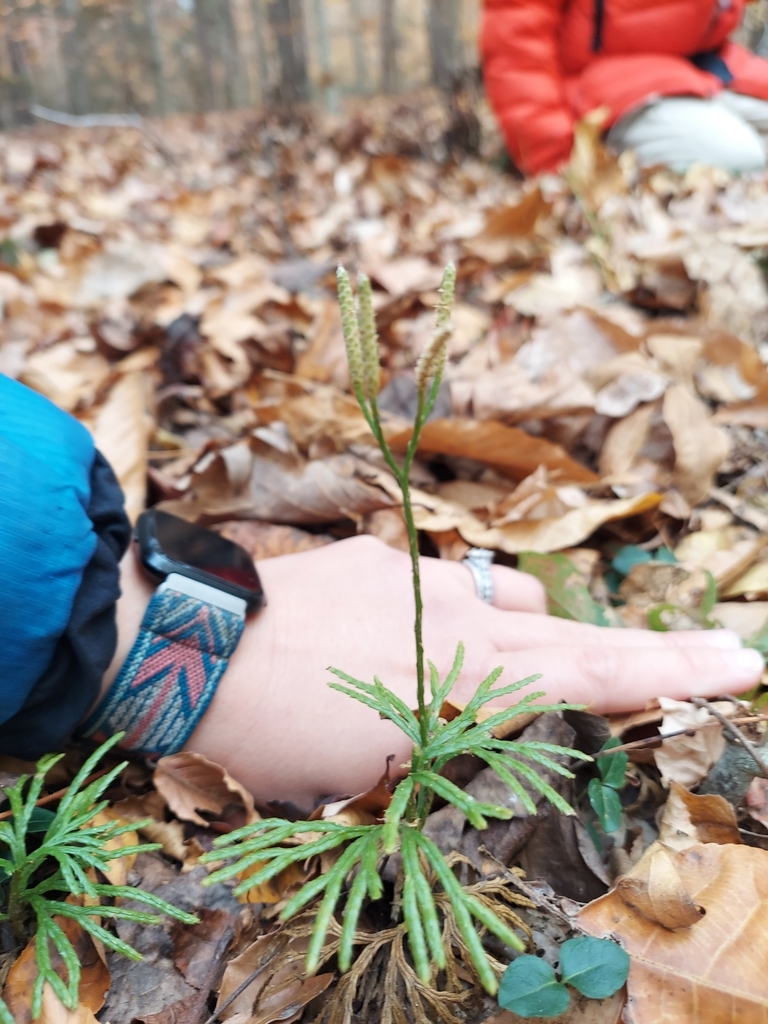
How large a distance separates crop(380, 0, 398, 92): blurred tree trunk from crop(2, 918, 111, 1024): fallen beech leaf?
1514 centimetres

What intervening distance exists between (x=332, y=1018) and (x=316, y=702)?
0.44m

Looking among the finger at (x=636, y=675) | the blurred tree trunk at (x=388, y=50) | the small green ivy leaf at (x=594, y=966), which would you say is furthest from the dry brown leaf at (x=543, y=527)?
the blurred tree trunk at (x=388, y=50)

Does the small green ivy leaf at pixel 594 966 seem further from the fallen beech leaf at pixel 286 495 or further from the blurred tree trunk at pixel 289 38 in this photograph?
the blurred tree trunk at pixel 289 38

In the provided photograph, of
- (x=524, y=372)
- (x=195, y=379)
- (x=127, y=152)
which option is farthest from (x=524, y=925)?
(x=127, y=152)

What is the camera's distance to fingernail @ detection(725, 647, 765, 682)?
1037 mm

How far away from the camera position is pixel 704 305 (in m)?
1.99

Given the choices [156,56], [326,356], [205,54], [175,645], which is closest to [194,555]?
[175,645]

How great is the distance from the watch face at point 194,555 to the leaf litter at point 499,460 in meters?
0.27

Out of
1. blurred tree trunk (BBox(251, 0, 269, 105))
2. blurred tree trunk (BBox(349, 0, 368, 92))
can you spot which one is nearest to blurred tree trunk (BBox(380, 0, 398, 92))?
blurred tree trunk (BBox(349, 0, 368, 92))

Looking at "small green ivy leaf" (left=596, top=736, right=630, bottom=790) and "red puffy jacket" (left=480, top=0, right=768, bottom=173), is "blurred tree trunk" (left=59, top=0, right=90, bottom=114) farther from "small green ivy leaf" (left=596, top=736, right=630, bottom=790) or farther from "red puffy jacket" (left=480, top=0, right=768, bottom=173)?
"small green ivy leaf" (left=596, top=736, right=630, bottom=790)

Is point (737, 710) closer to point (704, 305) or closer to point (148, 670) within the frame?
point (148, 670)

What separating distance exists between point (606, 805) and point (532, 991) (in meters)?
0.28

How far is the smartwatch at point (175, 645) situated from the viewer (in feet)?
3.24

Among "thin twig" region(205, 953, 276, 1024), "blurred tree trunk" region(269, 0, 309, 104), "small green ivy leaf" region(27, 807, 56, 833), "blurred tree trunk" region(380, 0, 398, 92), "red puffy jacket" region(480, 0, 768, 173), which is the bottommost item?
"thin twig" region(205, 953, 276, 1024)
